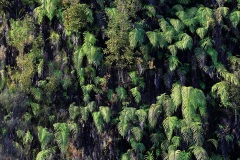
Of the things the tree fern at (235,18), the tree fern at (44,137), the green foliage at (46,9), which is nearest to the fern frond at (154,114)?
the tree fern at (44,137)

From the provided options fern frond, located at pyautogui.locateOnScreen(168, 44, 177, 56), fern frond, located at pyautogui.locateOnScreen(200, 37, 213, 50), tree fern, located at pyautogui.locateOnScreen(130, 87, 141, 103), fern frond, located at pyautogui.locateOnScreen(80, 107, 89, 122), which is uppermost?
fern frond, located at pyautogui.locateOnScreen(200, 37, 213, 50)

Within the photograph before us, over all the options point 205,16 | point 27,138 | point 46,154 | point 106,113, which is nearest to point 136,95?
point 106,113

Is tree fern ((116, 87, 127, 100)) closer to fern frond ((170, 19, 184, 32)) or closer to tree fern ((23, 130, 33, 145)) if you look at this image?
fern frond ((170, 19, 184, 32))

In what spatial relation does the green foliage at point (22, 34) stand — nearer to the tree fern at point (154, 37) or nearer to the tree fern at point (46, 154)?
the tree fern at point (46, 154)

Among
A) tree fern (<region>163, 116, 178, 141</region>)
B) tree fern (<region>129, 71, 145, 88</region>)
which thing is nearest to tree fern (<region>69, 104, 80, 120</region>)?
tree fern (<region>129, 71, 145, 88</region>)

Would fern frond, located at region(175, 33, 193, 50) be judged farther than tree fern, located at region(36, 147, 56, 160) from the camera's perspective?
Yes

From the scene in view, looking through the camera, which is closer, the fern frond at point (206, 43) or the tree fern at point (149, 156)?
the tree fern at point (149, 156)
